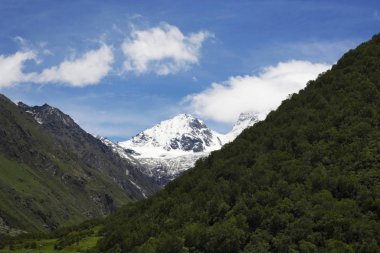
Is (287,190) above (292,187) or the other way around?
the other way around

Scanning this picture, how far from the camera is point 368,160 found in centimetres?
11231

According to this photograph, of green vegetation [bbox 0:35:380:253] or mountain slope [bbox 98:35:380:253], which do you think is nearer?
mountain slope [bbox 98:35:380:253]

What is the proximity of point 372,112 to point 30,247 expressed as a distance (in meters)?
102

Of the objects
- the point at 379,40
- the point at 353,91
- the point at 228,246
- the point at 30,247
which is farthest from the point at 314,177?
the point at 30,247

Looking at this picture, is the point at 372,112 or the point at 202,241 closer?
the point at 202,241

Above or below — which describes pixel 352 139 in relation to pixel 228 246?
above

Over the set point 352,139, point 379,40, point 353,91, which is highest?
point 379,40

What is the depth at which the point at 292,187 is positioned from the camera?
114500 mm

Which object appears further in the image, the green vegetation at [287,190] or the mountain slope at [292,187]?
the green vegetation at [287,190]

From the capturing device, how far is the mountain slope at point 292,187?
3947 inches

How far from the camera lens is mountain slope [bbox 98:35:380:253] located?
100 meters

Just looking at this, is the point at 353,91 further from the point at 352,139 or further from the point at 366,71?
the point at 352,139

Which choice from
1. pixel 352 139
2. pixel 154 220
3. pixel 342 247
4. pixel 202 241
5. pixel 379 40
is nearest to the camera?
pixel 342 247

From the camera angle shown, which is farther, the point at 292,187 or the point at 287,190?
the point at 287,190
